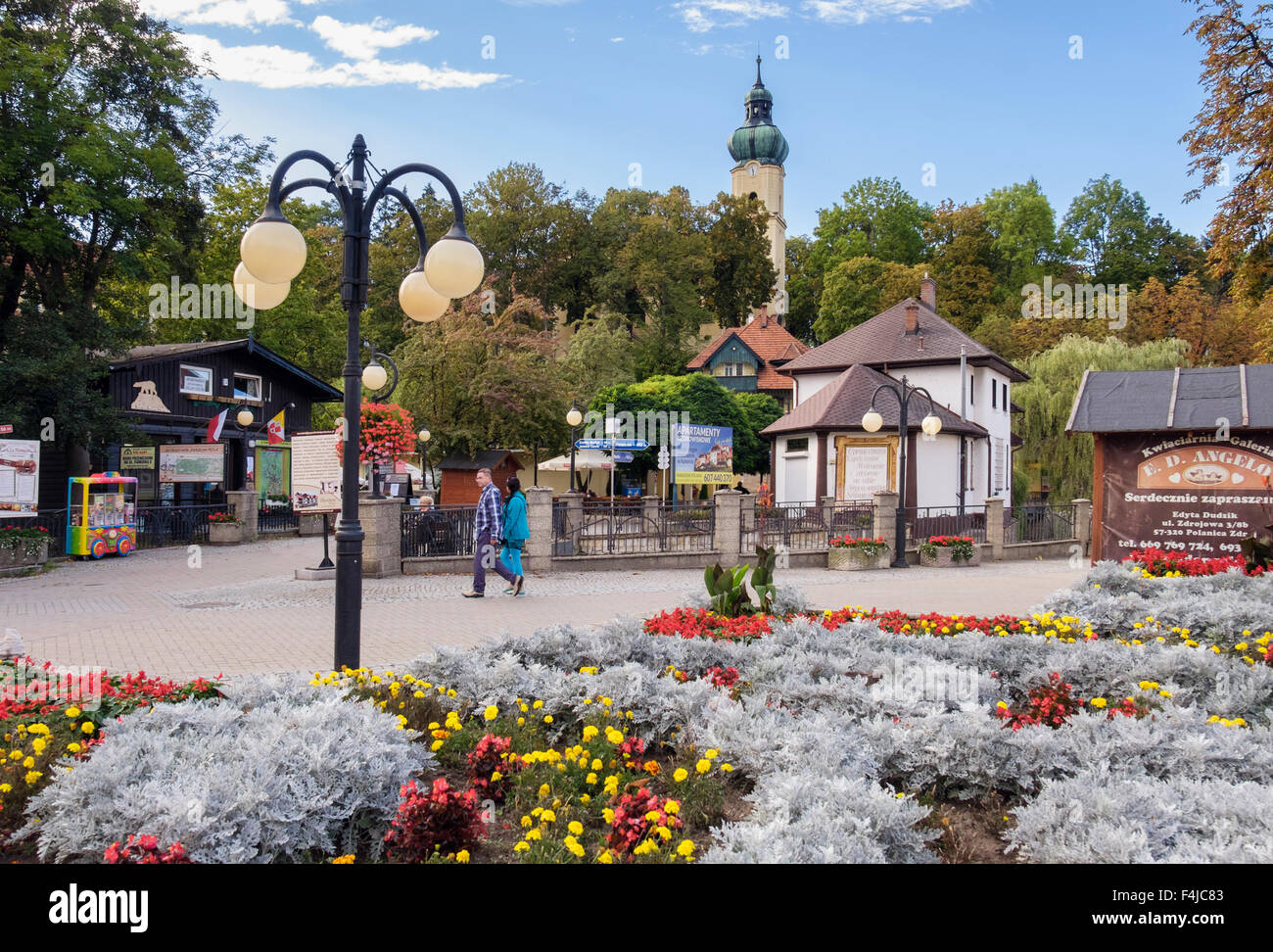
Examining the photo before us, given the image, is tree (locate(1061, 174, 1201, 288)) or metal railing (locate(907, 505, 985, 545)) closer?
metal railing (locate(907, 505, 985, 545))

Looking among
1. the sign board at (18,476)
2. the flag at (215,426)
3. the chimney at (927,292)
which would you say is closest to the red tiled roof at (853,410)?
the chimney at (927,292)

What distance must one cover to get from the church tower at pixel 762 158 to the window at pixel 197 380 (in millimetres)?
58204

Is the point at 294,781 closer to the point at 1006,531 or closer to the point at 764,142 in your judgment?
the point at 1006,531

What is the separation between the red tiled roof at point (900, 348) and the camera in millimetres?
33406

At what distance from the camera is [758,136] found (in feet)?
271

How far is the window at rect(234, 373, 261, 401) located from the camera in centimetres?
2928

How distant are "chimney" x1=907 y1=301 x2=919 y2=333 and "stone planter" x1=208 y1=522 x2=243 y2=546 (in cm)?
2744

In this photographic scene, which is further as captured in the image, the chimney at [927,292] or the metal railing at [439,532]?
the chimney at [927,292]

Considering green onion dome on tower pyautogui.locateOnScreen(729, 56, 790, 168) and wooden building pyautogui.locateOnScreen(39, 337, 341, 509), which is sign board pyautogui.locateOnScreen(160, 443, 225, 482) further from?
green onion dome on tower pyautogui.locateOnScreen(729, 56, 790, 168)

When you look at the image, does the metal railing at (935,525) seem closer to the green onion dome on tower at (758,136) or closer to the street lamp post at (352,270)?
the street lamp post at (352,270)

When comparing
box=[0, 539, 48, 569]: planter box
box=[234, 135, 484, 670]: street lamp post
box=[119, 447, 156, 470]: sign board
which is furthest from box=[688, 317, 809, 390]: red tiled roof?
box=[234, 135, 484, 670]: street lamp post
